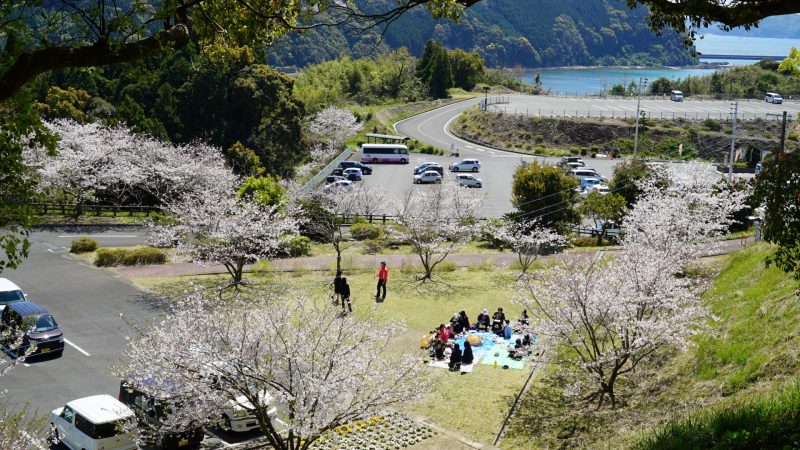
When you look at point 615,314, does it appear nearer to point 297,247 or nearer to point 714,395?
point 714,395

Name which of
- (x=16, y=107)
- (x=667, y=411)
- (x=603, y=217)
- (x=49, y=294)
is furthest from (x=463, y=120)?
(x=16, y=107)

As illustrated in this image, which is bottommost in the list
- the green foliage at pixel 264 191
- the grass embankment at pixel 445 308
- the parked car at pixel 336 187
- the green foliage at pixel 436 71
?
the grass embankment at pixel 445 308

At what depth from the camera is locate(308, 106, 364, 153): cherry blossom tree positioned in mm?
66438

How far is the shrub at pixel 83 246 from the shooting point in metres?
31.6

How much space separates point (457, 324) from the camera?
864 inches

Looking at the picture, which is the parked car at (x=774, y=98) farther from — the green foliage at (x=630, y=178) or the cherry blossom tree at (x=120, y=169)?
the cherry blossom tree at (x=120, y=169)

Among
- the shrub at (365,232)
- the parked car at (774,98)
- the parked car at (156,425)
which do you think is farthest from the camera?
the parked car at (774,98)

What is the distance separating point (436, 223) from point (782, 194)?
2008 centimetres

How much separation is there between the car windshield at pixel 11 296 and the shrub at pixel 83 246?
8.15m

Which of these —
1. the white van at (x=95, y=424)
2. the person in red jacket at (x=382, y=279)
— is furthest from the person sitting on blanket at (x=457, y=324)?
the white van at (x=95, y=424)

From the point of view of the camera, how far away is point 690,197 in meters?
30.9

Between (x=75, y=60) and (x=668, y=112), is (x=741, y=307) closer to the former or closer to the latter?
(x=75, y=60)

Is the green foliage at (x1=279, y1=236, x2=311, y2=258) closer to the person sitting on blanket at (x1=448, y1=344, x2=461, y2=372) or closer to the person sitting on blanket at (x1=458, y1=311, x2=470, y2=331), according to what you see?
the person sitting on blanket at (x1=458, y1=311, x2=470, y2=331)

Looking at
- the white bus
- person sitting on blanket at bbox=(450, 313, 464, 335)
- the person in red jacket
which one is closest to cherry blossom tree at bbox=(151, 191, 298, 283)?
the person in red jacket
